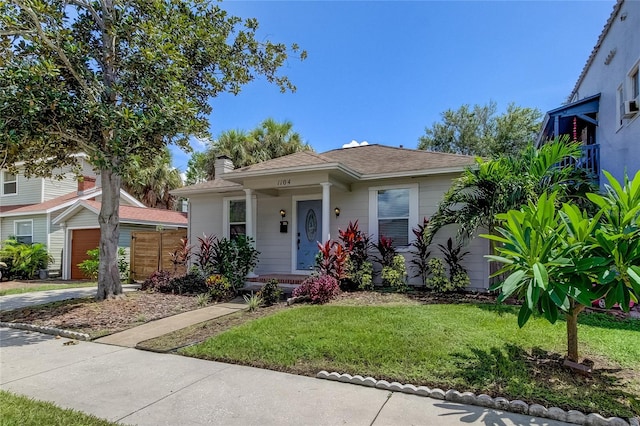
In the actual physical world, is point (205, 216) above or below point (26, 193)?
below

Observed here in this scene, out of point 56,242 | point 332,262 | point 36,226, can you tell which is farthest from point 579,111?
point 36,226

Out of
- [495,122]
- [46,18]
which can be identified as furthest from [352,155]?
[495,122]

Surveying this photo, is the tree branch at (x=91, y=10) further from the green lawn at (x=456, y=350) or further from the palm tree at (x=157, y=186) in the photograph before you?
the palm tree at (x=157, y=186)

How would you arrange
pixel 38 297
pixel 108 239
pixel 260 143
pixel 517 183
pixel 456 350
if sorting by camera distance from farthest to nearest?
1. pixel 260 143
2. pixel 38 297
3. pixel 108 239
4. pixel 517 183
5. pixel 456 350

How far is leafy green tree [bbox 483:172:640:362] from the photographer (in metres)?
3.07

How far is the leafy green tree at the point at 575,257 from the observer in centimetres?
307

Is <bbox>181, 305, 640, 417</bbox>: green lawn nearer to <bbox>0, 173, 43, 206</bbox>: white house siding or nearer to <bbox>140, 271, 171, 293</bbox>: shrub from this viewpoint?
<bbox>140, 271, 171, 293</bbox>: shrub

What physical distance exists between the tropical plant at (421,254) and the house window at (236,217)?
17.6 ft

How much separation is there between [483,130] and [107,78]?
24.3 meters

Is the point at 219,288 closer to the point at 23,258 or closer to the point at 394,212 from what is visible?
the point at 394,212

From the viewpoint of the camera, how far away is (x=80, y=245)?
15398mm

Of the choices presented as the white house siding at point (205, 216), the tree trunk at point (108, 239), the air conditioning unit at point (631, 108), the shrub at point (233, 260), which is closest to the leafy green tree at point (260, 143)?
the white house siding at point (205, 216)

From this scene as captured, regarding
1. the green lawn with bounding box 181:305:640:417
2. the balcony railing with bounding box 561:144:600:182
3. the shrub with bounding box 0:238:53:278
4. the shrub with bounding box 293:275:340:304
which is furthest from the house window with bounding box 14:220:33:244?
the balcony railing with bounding box 561:144:600:182

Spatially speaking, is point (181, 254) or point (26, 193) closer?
point (181, 254)
